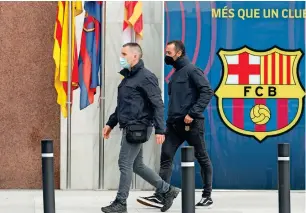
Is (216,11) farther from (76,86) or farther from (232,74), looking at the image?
(76,86)

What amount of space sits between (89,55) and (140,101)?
8.75ft

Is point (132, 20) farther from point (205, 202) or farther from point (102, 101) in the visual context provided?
point (205, 202)

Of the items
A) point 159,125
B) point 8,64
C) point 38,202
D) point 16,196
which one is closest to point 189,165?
point 159,125

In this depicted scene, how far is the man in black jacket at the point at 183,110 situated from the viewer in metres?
8.33

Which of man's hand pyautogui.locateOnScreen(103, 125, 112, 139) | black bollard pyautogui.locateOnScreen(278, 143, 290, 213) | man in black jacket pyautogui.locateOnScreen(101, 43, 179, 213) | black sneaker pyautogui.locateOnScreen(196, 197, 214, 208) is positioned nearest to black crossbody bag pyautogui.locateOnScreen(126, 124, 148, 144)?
man in black jacket pyautogui.locateOnScreen(101, 43, 179, 213)

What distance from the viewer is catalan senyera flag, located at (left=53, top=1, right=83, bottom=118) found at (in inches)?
410

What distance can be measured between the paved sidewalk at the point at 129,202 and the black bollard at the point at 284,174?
161 centimetres

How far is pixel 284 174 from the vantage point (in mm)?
7082

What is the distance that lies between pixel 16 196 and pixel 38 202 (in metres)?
0.70

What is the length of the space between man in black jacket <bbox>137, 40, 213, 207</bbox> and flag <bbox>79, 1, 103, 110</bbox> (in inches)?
81.0

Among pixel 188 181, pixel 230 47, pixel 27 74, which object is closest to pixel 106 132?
pixel 188 181

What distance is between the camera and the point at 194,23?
413 inches

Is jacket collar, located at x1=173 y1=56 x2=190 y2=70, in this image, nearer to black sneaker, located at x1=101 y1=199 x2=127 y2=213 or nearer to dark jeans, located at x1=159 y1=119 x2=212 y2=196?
Answer: dark jeans, located at x1=159 y1=119 x2=212 y2=196

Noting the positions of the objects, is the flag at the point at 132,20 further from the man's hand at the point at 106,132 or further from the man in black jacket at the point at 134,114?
the man's hand at the point at 106,132
